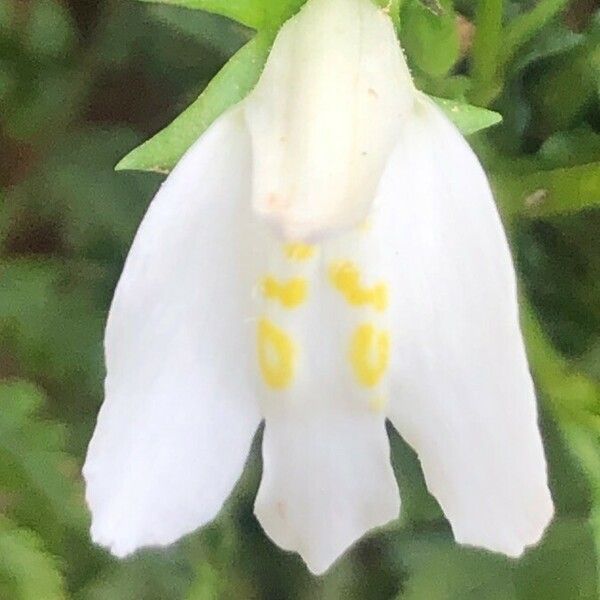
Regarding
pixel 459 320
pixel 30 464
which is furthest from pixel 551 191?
pixel 30 464

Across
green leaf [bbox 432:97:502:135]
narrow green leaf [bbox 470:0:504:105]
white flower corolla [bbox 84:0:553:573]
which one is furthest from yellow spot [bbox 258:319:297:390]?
narrow green leaf [bbox 470:0:504:105]

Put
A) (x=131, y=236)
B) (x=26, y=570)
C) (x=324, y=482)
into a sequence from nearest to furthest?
(x=324, y=482) → (x=26, y=570) → (x=131, y=236)

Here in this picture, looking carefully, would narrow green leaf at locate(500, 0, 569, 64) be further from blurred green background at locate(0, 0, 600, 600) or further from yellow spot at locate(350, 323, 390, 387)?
yellow spot at locate(350, 323, 390, 387)

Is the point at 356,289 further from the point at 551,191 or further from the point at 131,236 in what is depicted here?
the point at 131,236

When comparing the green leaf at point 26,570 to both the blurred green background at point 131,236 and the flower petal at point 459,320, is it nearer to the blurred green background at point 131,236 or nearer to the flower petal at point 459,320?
the blurred green background at point 131,236

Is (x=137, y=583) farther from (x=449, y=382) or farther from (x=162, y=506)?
(x=449, y=382)
